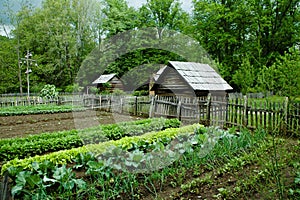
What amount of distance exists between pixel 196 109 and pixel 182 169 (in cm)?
680

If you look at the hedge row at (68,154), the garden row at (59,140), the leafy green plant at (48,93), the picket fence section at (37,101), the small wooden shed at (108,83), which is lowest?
the garden row at (59,140)

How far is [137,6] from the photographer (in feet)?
79.7

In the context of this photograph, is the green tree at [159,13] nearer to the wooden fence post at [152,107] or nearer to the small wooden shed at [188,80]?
the small wooden shed at [188,80]

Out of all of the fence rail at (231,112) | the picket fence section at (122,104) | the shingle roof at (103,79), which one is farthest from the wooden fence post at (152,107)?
the shingle roof at (103,79)

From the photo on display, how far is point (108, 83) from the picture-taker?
724 inches

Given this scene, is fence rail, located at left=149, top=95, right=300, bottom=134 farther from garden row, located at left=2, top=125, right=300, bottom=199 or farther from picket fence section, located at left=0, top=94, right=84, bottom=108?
picket fence section, located at left=0, top=94, right=84, bottom=108

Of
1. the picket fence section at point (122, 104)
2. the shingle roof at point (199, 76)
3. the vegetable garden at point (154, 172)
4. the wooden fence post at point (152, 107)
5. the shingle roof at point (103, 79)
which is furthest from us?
A: the shingle roof at point (103, 79)

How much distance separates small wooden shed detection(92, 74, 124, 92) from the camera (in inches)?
705

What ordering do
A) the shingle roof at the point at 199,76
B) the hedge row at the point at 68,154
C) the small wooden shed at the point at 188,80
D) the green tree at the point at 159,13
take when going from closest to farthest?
the hedge row at the point at 68,154 → the shingle roof at the point at 199,76 → the small wooden shed at the point at 188,80 → the green tree at the point at 159,13

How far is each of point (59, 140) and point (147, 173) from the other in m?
3.79

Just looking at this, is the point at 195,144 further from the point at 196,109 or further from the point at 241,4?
the point at 241,4

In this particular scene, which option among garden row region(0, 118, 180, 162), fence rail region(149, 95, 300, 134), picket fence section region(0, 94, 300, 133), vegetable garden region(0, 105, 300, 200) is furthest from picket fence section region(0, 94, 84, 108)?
vegetable garden region(0, 105, 300, 200)

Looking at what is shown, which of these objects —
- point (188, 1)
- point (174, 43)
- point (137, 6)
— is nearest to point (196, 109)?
point (174, 43)

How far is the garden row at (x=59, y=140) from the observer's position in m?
6.57
